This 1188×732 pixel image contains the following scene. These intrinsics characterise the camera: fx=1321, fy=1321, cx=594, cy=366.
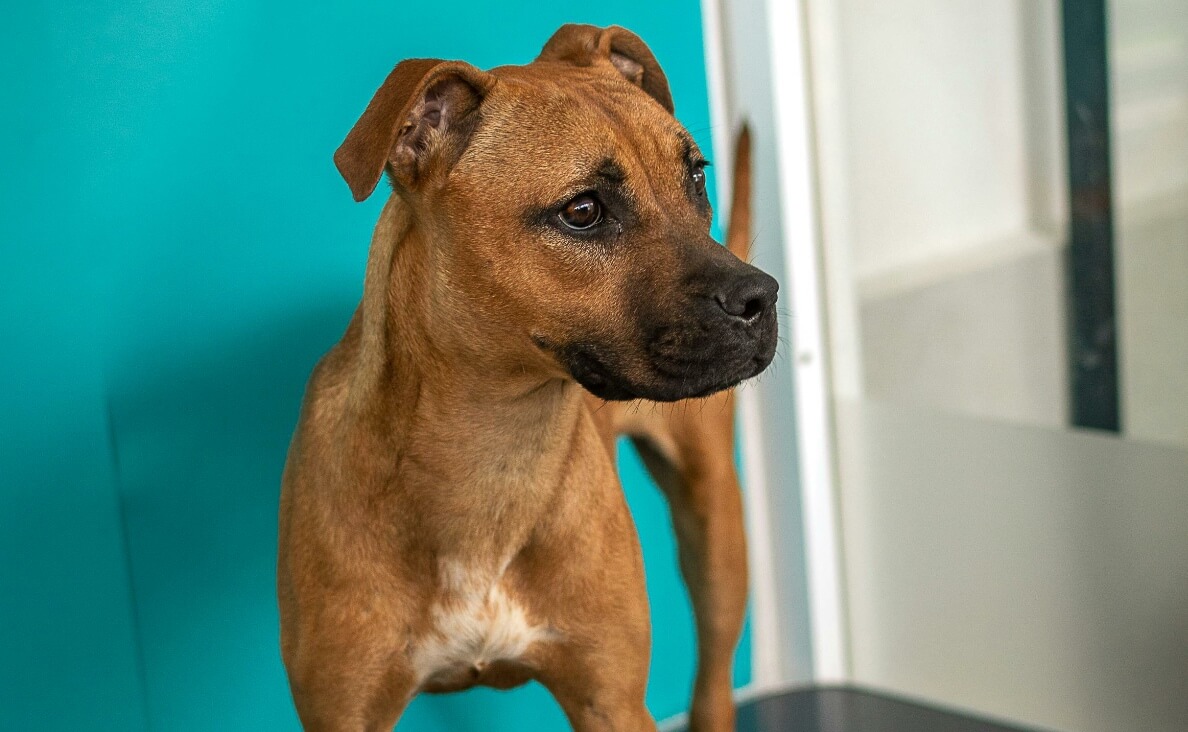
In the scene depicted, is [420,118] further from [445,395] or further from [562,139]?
[445,395]

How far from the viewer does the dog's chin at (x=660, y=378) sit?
2021 mm

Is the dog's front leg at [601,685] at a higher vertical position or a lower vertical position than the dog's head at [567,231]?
lower

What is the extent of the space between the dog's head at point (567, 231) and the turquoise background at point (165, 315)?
0.82 metres

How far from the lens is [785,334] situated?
3779 millimetres

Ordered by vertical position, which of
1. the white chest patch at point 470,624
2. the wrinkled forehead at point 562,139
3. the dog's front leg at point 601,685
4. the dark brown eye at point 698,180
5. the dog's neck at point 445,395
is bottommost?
the dog's front leg at point 601,685

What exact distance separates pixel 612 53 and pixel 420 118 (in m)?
0.59

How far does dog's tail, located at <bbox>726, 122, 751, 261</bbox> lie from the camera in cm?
310

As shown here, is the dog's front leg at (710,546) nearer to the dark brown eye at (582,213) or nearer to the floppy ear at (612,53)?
the floppy ear at (612,53)

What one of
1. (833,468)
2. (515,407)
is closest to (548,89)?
(515,407)

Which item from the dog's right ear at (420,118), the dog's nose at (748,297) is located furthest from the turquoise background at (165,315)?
the dog's nose at (748,297)

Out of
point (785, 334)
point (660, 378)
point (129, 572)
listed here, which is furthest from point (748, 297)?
point (785, 334)

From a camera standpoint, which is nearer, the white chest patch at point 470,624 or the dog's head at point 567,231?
the dog's head at point 567,231

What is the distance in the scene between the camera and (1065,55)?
3.20 meters

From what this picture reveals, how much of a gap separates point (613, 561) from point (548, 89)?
2.74ft
